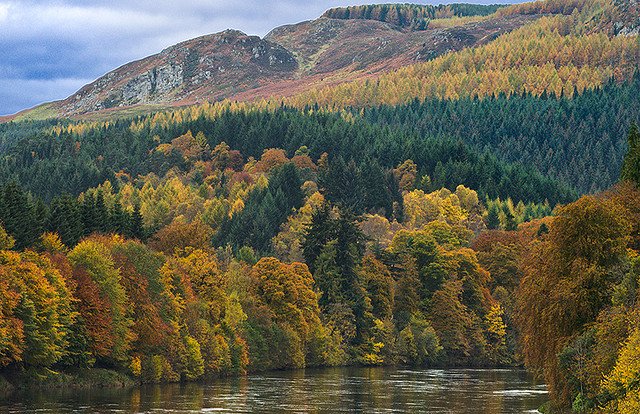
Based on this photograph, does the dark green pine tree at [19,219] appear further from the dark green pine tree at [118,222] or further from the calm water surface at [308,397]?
the calm water surface at [308,397]

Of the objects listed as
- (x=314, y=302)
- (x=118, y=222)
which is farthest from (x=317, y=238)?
(x=118, y=222)

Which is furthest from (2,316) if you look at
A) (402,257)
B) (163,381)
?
(402,257)

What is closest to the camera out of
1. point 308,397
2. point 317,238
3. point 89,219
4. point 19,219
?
point 308,397

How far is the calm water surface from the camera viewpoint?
93.8m

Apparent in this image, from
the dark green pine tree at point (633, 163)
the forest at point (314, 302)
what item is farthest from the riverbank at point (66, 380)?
the dark green pine tree at point (633, 163)

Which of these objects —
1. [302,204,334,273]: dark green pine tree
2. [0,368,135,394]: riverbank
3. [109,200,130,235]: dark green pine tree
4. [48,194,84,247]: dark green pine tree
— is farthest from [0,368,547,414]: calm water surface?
[302,204,334,273]: dark green pine tree

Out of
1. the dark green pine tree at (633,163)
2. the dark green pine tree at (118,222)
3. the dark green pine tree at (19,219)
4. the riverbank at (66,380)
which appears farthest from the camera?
the dark green pine tree at (118,222)

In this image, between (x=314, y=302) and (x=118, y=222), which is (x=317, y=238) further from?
(x=118, y=222)

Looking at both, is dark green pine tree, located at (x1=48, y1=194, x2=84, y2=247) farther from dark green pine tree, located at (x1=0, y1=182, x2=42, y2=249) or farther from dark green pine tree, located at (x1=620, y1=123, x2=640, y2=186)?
dark green pine tree, located at (x1=620, y1=123, x2=640, y2=186)

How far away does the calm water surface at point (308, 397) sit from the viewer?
9375 centimetres

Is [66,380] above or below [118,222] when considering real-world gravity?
below

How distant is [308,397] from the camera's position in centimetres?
10744

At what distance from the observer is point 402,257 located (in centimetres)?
19388

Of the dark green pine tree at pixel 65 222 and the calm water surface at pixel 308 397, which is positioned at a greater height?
the dark green pine tree at pixel 65 222
